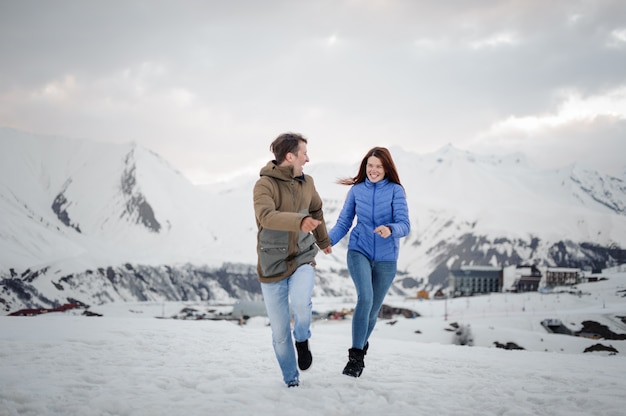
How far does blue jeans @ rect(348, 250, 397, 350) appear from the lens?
21.6 ft

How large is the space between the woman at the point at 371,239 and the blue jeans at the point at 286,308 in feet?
3.25

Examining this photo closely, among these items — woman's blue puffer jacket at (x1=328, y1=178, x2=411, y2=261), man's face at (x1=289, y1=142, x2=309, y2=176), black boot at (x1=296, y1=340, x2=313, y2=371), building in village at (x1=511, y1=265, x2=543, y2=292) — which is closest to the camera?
man's face at (x1=289, y1=142, x2=309, y2=176)

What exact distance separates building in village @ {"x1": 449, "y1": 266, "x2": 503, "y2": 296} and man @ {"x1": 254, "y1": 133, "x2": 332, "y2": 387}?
144741 mm

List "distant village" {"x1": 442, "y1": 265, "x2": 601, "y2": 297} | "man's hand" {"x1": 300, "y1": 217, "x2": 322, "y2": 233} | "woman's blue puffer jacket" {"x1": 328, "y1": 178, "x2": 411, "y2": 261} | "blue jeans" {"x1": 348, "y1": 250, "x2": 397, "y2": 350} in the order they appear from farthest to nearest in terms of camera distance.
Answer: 1. "distant village" {"x1": 442, "y1": 265, "x2": 601, "y2": 297}
2. "woman's blue puffer jacket" {"x1": 328, "y1": 178, "x2": 411, "y2": 261}
3. "blue jeans" {"x1": 348, "y1": 250, "x2": 397, "y2": 350}
4. "man's hand" {"x1": 300, "y1": 217, "x2": 322, "y2": 233}

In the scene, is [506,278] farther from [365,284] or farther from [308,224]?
[308,224]

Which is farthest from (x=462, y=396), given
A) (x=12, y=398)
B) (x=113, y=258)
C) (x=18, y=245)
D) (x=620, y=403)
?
(x=113, y=258)

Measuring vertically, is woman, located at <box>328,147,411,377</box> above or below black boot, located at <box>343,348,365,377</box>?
above

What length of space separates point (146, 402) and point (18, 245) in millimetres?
155171

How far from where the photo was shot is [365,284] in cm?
657

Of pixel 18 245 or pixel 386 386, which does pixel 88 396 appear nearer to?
pixel 386 386

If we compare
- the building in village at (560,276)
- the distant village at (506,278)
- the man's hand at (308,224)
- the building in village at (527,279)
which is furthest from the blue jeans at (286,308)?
the building in village at (560,276)

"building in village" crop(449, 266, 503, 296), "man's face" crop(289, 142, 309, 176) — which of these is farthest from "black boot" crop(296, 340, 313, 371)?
"building in village" crop(449, 266, 503, 296)

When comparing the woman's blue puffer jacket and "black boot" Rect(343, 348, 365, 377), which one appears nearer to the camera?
"black boot" Rect(343, 348, 365, 377)

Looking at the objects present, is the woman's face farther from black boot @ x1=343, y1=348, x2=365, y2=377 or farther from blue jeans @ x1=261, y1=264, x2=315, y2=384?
black boot @ x1=343, y1=348, x2=365, y2=377
